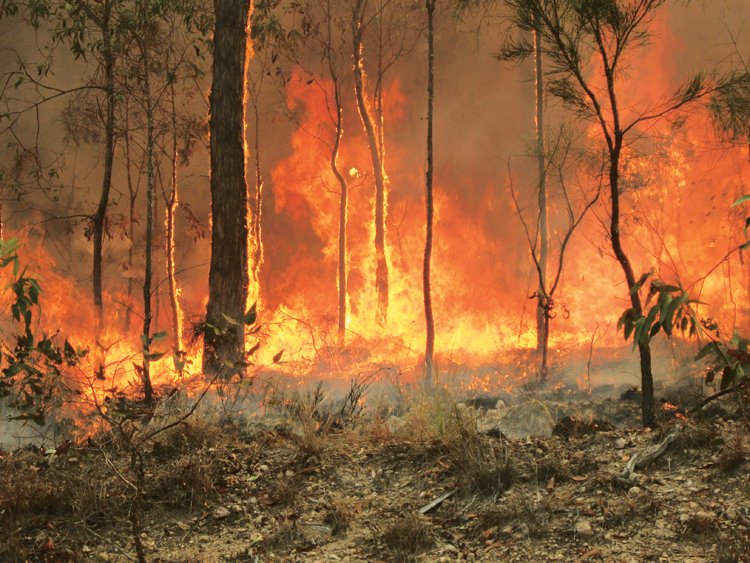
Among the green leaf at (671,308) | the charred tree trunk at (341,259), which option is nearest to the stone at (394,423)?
the green leaf at (671,308)

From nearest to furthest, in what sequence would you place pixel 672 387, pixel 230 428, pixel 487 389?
pixel 230 428 → pixel 672 387 → pixel 487 389

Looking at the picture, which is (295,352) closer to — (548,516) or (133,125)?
(133,125)

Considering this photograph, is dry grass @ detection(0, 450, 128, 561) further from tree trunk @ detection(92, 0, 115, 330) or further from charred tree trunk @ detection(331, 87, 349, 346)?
charred tree trunk @ detection(331, 87, 349, 346)

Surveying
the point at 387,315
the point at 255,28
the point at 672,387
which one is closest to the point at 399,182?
the point at 387,315

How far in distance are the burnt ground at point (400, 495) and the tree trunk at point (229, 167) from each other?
11.2ft

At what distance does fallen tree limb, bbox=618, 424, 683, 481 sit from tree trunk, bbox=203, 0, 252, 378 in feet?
Answer: 17.5

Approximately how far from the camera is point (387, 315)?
55.9 feet

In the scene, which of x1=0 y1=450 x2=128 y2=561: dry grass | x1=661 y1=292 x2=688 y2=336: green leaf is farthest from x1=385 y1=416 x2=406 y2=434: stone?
x1=661 y1=292 x2=688 y2=336: green leaf

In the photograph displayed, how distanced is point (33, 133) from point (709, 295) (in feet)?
62.0

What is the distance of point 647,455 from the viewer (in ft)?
16.8

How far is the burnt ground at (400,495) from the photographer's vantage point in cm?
439

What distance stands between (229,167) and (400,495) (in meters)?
5.30

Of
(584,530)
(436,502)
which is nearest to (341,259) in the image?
(436,502)

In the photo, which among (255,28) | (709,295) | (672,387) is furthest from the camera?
(709,295)
